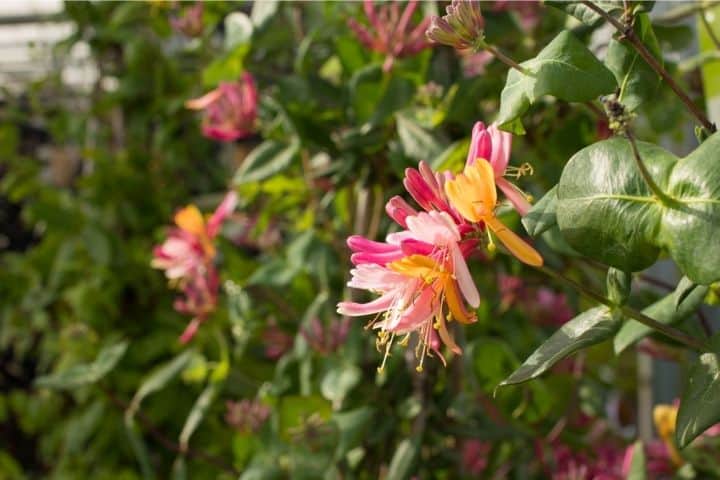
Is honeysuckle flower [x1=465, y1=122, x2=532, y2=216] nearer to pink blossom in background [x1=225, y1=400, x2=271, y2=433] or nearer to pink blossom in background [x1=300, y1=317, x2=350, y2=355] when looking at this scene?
pink blossom in background [x1=300, y1=317, x2=350, y2=355]

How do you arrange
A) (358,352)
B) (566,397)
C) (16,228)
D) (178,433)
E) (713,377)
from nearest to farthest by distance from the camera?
(713,377)
(358,352)
(566,397)
(178,433)
(16,228)

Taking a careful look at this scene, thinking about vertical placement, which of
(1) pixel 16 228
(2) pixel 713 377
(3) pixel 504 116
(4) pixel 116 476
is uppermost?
(3) pixel 504 116

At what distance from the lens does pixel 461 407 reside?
1.06m

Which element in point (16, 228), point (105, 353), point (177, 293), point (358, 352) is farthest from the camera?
point (16, 228)

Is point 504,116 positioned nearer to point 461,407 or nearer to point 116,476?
point 461,407

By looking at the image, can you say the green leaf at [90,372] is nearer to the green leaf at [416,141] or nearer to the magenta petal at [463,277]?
the green leaf at [416,141]

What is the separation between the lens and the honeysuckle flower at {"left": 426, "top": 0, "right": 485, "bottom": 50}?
55cm

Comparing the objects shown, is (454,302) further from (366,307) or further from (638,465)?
(638,465)

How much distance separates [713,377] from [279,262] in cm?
71

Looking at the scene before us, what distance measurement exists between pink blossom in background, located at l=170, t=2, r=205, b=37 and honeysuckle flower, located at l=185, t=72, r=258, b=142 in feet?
0.33

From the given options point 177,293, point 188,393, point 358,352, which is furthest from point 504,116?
point 177,293

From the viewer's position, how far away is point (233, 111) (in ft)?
3.72

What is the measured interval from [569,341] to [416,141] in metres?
0.40

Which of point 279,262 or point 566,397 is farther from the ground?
point 279,262
